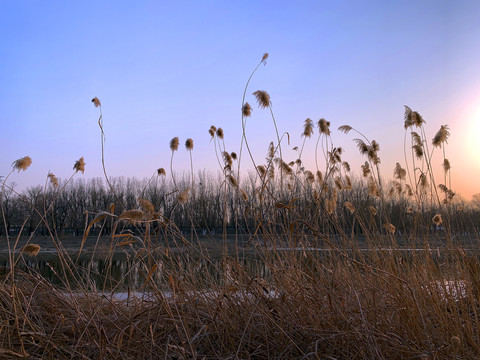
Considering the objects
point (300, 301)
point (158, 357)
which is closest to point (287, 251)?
point (300, 301)

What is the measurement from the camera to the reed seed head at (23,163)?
2.70 m

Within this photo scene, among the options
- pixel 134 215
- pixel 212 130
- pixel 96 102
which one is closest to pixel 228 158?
pixel 212 130

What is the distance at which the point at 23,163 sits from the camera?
2730 mm

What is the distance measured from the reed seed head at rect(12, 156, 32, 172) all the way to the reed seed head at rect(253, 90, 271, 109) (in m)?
1.60

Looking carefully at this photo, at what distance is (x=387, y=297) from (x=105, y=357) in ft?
5.09

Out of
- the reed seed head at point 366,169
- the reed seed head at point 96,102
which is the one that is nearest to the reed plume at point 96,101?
the reed seed head at point 96,102

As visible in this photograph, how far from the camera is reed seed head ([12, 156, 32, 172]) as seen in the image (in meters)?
2.70

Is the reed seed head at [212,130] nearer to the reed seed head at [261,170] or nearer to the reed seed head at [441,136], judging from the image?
the reed seed head at [261,170]

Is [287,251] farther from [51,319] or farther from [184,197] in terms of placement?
[51,319]

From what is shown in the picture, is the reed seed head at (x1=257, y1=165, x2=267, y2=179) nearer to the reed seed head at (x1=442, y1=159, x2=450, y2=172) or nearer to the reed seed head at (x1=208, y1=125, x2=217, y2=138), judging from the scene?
the reed seed head at (x1=208, y1=125, x2=217, y2=138)

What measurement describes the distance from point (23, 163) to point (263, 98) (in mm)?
1669

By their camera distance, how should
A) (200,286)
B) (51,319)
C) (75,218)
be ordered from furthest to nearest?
(75,218)
(200,286)
(51,319)

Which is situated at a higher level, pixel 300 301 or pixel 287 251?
pixel 287 251

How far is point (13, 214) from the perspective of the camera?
38.2 m
